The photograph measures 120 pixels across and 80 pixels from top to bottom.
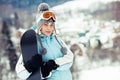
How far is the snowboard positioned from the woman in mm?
25

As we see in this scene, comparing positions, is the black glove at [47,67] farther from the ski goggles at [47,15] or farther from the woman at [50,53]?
the ski goggles at [47,15]

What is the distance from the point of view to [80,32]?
8.79 ft

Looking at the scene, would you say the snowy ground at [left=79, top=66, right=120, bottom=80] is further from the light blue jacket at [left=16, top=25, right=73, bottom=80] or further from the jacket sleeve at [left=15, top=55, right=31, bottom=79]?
the jacket sleeve at [left=15, top=55, right=31, bottom=79]

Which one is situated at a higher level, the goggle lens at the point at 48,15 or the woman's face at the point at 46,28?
the goggle lens at the point at 48,15

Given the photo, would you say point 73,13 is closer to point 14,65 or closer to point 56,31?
point 56,31

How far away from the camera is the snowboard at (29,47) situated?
2609 mm

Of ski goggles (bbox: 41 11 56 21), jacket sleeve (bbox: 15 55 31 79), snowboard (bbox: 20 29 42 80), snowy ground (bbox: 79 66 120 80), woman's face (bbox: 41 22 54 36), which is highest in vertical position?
ski goggles (bbox: 41 11 56 21)

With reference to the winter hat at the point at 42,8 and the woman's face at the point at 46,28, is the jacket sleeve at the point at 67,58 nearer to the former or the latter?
the woman's face at the point at 46,28

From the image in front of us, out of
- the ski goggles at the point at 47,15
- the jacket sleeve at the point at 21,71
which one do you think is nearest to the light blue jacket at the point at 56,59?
the jacket sleeve at the point at 21,71

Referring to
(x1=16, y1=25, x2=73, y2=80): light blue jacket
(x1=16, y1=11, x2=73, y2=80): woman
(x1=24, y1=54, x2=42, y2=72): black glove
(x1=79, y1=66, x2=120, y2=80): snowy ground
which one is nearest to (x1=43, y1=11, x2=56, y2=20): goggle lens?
(x1=16, y1=11, x2=73, y2=80): woman

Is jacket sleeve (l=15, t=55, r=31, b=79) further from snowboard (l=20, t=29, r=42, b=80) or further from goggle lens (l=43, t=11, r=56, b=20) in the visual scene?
goggle lens (l=43, t=11, r=56, b=20)

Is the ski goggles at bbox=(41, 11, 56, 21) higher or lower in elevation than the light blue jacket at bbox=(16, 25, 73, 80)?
higher

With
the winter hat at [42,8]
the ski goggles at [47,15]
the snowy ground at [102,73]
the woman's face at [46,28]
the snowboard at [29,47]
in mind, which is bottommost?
the snowy ground at [102,73]

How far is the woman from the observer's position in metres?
2.62
